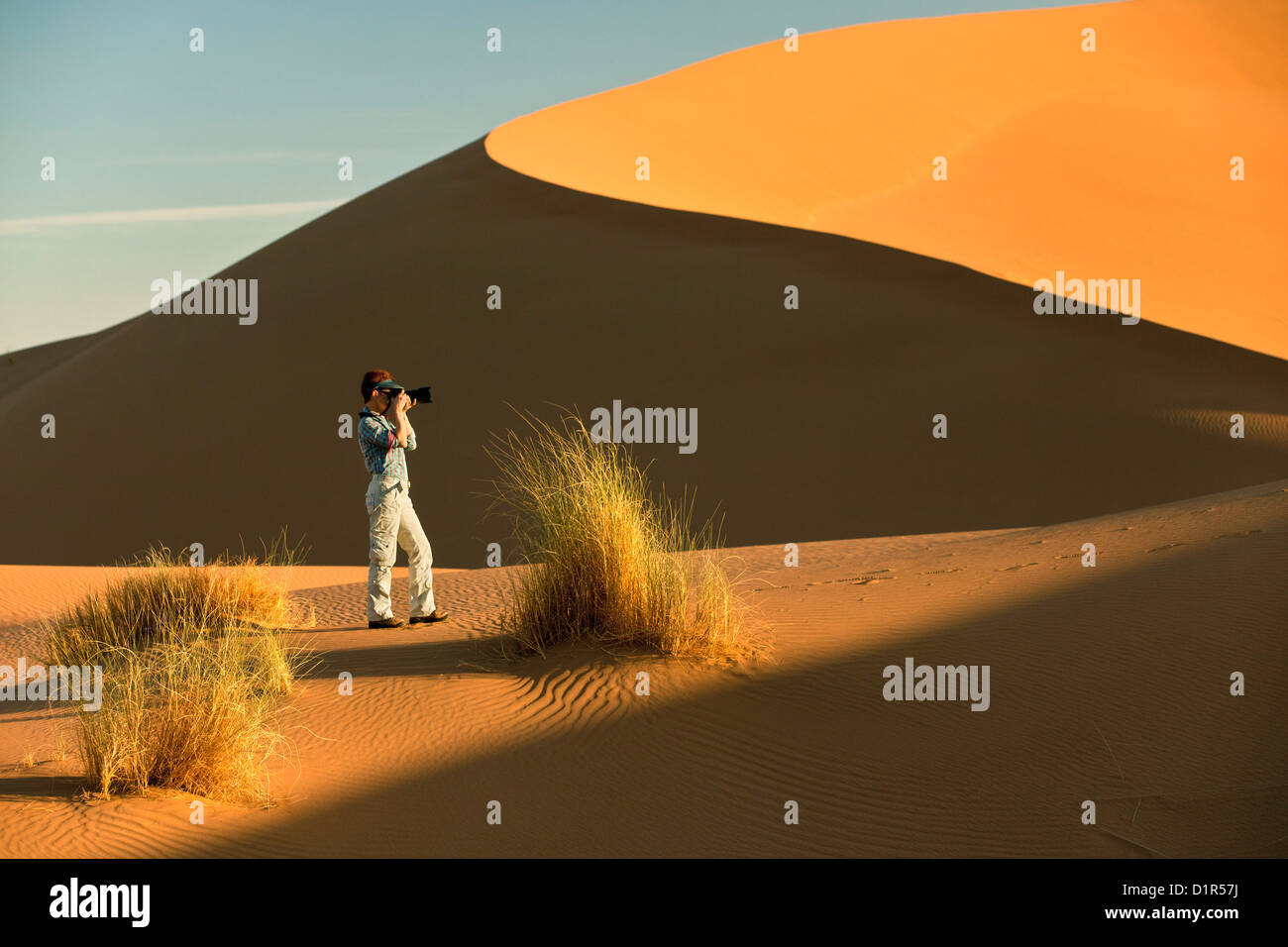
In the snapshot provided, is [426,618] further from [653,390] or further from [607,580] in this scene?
[653,390]

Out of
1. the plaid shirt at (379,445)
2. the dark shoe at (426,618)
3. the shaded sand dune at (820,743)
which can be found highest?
the plaid shirt at (379,445)

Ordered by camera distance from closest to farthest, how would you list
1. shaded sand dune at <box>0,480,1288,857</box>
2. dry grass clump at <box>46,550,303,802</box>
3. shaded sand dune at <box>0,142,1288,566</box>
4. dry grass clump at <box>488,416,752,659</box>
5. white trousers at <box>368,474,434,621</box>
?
shaded sand dune at <box>0,480,1288,857</box>
dry grass clump at <box>46,550,303,802</box>
dry grass clump at <box>488,416,752,659</box>
white trousers at <box>368,474,434,621</box>
shaded sand dune at <box>0,142,1288,566</box>

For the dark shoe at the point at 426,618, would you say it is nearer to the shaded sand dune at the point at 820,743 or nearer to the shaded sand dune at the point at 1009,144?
the shaded sand dune at the point at 820,743

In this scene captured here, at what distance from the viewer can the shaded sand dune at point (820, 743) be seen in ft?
12.8

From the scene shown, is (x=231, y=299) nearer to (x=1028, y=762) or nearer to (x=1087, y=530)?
(x=1087, y=530)

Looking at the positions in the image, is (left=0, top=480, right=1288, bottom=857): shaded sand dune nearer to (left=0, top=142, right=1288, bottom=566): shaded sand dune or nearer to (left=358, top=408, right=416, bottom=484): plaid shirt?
(left=358, top=408, right=416, bottom=484): plaid shirt

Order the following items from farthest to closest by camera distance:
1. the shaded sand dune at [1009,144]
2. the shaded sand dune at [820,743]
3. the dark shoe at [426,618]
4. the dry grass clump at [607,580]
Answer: the shaded sand dune at [1009,144]
the dark shoe at [426,618]
the dry grass clump at [607,580]
the shaded sand dune at [820,743]

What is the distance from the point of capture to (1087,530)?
26.6 ft

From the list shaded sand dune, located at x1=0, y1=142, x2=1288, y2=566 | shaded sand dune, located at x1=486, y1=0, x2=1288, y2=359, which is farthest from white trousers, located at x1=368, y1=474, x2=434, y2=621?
shaded sand dune, located at x1=486, y1=0, x2=1288, y2=359

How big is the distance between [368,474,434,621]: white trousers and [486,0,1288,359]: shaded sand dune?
13375 millimetres

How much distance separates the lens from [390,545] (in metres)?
7.12

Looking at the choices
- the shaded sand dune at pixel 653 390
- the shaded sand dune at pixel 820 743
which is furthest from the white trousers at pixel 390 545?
the shaded sand dune at pixel 653 390

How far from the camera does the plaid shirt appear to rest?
708 centimetres

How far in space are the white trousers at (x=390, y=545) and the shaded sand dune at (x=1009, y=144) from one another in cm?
1337
